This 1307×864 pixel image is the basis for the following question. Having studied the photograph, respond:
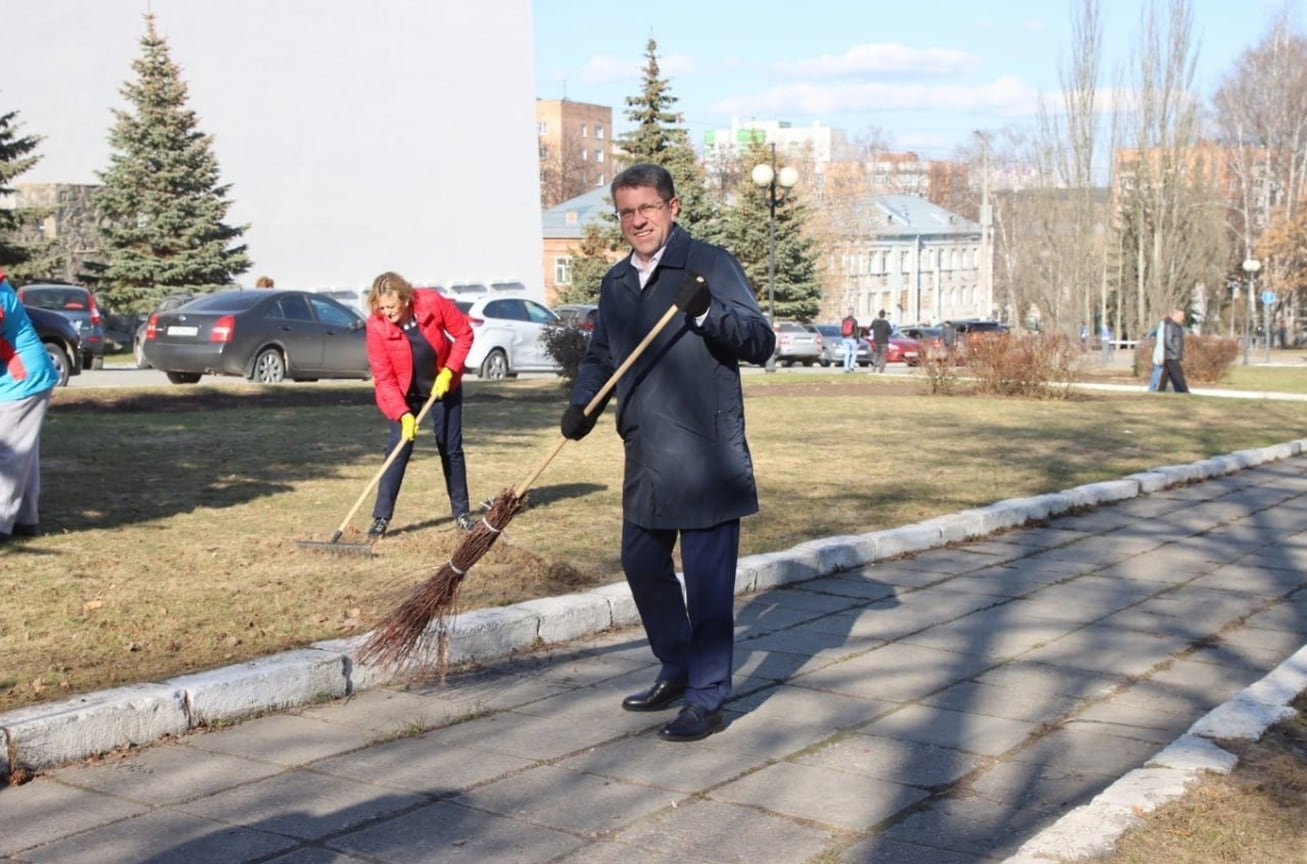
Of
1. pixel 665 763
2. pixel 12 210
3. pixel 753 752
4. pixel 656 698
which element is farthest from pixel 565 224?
pixel 665 763

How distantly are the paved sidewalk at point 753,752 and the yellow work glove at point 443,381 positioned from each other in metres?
2.46

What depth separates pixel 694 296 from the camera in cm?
488

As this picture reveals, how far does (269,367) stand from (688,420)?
16.7 meters

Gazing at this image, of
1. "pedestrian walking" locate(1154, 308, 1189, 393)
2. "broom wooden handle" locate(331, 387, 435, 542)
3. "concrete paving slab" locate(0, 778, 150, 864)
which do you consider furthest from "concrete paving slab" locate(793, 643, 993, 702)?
"pedestrian walking" locate(1154, 308, 1189, 393)

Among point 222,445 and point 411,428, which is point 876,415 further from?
point 411,428

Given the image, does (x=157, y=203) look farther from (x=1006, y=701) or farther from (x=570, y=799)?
(x=570, y=799)

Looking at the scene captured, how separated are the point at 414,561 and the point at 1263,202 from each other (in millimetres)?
77318

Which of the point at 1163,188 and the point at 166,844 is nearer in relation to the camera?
the point at 166,844

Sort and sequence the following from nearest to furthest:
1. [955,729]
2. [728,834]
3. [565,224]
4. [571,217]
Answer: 1. [728,834]
2. [955,729]
3. [565,224]
4. [571,217]

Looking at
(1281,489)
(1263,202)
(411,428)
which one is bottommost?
(1281,489)

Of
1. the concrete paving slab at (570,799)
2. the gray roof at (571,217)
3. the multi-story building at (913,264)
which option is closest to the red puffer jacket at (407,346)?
the concrete paving slab at (570,799)

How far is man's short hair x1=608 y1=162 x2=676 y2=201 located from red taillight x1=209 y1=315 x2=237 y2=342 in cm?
1607

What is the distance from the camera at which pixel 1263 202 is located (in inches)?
3019

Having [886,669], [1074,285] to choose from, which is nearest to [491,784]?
[886,669]
